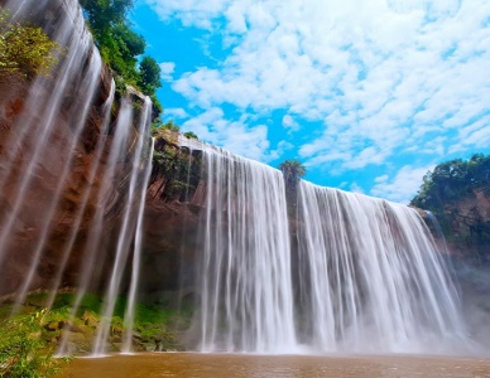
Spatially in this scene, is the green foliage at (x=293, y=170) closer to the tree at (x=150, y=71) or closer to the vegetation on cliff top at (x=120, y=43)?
the vegetation on cliff top at (x=120, y=43)

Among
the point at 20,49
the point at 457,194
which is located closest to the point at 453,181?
the point at 457,194

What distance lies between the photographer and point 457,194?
2522cm

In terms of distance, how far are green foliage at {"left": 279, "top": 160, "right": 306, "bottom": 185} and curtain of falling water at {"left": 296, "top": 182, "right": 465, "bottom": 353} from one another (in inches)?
27.5

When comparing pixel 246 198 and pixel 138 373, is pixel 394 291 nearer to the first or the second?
pixel 246 198

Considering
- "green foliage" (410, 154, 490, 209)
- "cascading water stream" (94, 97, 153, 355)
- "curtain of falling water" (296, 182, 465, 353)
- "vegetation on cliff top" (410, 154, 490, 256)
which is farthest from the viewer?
"green foliage" (410, 154, 490, 209)

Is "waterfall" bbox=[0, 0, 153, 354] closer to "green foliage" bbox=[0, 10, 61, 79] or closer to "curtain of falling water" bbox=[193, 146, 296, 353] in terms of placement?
"green foliage" bbox=[0, 10, 61, 79]

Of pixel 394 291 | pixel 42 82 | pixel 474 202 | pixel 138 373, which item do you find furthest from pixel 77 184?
pixel 474 202

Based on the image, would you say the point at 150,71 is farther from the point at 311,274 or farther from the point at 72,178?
the point at 311,274

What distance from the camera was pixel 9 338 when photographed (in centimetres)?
295

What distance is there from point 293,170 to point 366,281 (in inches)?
281

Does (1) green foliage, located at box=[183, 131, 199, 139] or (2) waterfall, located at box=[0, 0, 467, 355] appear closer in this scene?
(2) waterfall, located at box=[0, 0, 467, 355]

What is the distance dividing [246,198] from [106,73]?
7.71 meters

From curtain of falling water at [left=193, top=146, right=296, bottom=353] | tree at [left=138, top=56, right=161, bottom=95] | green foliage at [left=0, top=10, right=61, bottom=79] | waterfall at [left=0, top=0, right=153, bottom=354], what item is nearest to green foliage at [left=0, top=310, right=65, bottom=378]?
green foliage at [left=0, top=10, right=61, bottom=79]

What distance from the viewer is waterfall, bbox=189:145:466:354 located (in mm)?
14328
